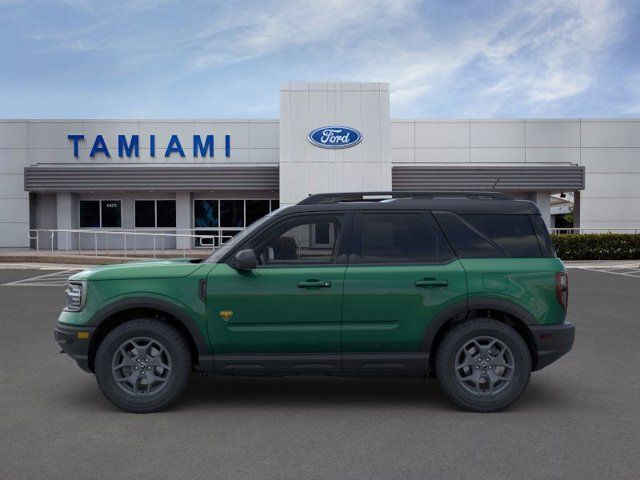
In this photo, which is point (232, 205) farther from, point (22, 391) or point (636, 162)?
point (22, 391)

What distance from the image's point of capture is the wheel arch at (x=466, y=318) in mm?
5258

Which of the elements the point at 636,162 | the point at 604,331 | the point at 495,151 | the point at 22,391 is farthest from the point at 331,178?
the point at 22,391

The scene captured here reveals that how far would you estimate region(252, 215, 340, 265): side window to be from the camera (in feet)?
17.7

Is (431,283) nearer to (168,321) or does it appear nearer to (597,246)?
(168,321)

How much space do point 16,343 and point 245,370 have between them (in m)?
4.57

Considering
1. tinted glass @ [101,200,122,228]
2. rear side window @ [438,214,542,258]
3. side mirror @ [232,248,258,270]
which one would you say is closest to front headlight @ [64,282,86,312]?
side mirror @ [232,248,258,270]

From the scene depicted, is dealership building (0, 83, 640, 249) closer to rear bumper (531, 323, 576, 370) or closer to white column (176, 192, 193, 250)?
white column (176, 192, 193, 250)

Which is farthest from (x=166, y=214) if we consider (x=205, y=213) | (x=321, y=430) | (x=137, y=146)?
(x=321, y=430)

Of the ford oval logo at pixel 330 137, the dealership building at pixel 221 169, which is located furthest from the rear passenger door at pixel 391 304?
the dealership building at pixel 221 169

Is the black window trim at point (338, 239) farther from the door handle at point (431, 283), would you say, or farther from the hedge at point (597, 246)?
the hedge at point (597, 246)

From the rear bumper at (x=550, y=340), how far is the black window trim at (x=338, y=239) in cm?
166

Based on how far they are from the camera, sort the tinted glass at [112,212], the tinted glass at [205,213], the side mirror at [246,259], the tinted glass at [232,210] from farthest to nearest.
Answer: the tinted glass at [112,212] → the tinted glass at [205,213] → the tinted glass at [232,210] → the side mirror at [246,259]

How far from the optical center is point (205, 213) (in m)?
29.2

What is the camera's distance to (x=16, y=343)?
8422 mm
